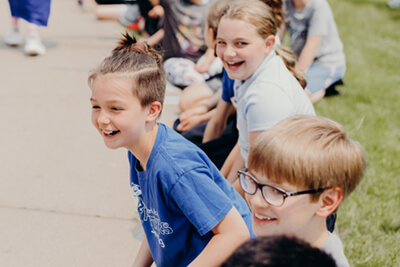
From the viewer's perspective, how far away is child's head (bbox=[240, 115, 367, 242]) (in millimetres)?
1599

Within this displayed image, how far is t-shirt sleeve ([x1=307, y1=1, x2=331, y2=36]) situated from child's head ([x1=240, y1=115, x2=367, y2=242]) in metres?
3.18

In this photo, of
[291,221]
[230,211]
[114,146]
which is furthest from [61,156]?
[291,221]

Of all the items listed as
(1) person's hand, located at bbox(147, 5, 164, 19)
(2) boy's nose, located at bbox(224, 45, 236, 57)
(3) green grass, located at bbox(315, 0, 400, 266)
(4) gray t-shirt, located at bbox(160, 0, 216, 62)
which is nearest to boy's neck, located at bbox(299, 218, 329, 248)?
(3) green grass, located at bbox(315, 0, 400, 266)

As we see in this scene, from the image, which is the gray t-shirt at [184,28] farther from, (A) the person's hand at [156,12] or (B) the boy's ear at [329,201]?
(B) the boy's ear at [329,201]

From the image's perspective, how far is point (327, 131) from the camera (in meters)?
1.69

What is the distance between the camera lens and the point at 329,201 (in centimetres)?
168

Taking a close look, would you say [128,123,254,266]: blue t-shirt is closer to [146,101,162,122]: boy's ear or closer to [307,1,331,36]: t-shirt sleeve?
[146,101,162,122]: boy's ear

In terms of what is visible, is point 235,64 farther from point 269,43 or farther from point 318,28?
point 318,28

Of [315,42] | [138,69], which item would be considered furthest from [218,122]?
[315,42]

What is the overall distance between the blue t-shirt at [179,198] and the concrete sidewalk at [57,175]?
2.85ft

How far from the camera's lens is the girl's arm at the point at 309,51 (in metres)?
4.71

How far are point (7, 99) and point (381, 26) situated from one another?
23.9 ft

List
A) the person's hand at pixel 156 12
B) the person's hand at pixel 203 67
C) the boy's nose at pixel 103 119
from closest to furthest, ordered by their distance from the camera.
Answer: the boy's nose at pixel 103 119, the person's hand at pixel 203 67, the person's hand at pixel 156 12

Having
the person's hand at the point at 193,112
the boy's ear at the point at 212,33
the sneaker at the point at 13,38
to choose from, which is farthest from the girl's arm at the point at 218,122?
the sneaker at the point at 13,38
